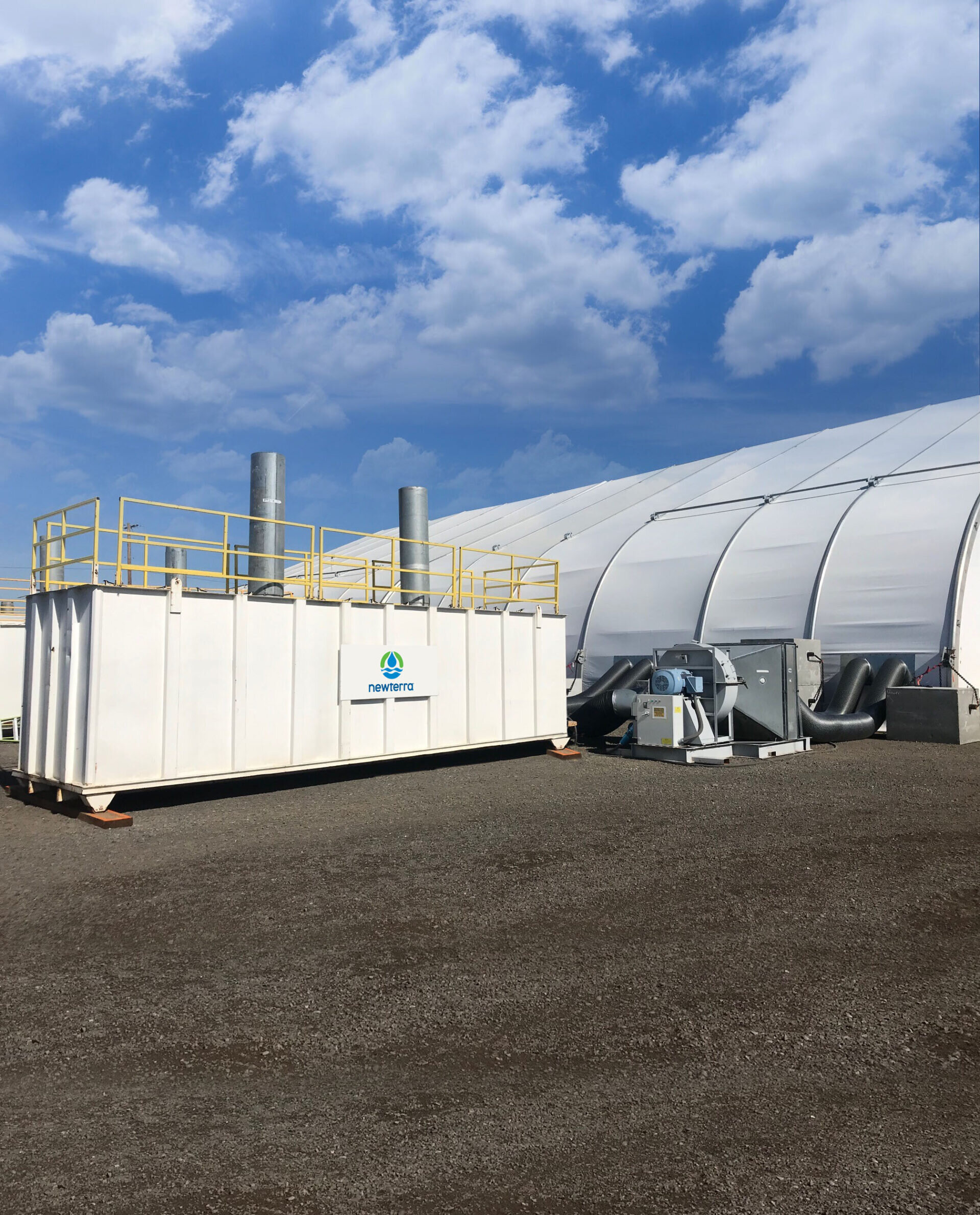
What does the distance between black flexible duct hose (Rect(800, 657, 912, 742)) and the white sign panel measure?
808cm

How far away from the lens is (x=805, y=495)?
83.6ft

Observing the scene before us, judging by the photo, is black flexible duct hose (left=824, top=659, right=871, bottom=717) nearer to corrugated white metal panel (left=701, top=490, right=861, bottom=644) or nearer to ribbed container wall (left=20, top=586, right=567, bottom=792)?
corrugated white metal panel (left=701, top=490, right=861, bottom=644)

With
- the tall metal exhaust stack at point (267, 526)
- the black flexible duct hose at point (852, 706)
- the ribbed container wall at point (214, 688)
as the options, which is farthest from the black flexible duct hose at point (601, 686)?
the tall metal exhaust stack at point (267, 526)

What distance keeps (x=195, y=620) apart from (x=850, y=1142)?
1055 cm

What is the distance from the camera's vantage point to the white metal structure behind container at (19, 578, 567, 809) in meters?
11.5

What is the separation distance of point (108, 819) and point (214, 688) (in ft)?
7.71

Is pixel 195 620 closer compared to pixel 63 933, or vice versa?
pixel 63 933

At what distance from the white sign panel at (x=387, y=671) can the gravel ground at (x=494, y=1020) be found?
12.8 ft

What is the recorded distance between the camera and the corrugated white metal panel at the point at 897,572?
19781 mm

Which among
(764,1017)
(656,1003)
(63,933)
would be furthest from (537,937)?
(63,933)

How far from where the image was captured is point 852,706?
19.2 m

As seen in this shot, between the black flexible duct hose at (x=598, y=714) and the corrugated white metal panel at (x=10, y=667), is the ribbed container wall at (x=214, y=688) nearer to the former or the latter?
the black flexible duct hose at (x=598, y=714)

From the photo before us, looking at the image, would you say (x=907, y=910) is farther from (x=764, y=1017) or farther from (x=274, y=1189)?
(x=274, y=1189)

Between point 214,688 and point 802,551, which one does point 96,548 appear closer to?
point 214,688
